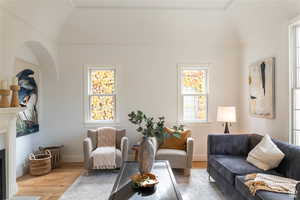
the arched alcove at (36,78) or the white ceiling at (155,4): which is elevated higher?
the white ceiling at (155,4)

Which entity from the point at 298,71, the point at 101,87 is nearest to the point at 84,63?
the point at 101,87

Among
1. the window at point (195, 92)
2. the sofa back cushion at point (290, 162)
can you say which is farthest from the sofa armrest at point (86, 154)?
the sofa back cushion at point (290, 162)

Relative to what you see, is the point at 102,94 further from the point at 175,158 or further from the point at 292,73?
the point at 292,73

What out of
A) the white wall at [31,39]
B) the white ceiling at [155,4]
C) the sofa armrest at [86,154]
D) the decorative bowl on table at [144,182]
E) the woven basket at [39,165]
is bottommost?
the woven basket at [39,165]

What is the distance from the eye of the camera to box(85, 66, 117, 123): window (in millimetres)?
4777

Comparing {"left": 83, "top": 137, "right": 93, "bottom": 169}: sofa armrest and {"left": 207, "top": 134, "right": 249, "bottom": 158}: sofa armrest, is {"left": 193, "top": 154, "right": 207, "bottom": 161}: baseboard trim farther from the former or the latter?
{"left": 83, "top": 137, "right": 93, "bottom": 169}: sofa armrest

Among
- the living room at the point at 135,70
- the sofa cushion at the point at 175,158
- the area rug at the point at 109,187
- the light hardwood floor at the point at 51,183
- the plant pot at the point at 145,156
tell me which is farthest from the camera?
the sofa cushion at the point at 175,158

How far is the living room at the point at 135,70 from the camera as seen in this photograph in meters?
3.66

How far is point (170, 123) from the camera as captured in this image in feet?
15.5

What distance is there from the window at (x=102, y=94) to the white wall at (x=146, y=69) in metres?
0.20

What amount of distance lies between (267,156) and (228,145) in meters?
0.80

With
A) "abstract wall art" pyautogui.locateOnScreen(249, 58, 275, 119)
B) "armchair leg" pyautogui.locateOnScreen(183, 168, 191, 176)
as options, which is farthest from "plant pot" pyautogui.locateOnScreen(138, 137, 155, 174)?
"abstract wall art" pyautogui.locateOnScreen(249, 58, 275, 119)

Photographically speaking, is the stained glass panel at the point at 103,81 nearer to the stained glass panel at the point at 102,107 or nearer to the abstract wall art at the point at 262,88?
the stained glass panel at the point at 102,107

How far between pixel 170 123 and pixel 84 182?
219cm
